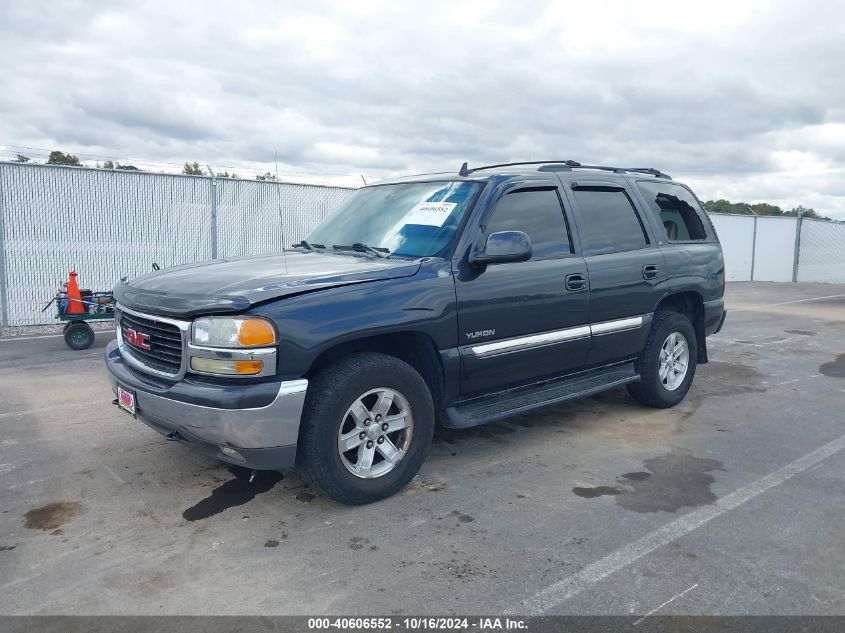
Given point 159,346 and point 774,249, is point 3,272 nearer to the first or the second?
point 159,346

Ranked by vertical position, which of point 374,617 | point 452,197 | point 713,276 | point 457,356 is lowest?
point 374,617

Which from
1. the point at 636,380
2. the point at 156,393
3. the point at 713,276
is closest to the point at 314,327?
the point at 156,393

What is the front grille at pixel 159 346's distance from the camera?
375cm

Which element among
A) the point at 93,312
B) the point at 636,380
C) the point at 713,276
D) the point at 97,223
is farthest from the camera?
the point at 97,223

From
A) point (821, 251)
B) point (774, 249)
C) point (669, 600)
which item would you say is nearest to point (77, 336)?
point (669, 600)

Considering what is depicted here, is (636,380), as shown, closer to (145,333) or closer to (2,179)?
(145,333)

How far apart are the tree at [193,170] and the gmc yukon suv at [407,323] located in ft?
24.7

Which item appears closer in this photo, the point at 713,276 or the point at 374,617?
the point at 374,617

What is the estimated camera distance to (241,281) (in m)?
3.79

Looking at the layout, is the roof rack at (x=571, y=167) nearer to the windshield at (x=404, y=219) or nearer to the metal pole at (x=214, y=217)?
the windshield at (x=404, y=219)

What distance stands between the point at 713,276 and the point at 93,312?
7.44 metres

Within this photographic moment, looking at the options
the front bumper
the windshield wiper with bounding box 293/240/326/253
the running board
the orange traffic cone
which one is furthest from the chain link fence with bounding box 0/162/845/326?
the front bumper

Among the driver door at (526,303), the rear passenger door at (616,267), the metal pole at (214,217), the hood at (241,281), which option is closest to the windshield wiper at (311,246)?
the hood at (241,281)

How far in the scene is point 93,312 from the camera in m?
9.09
